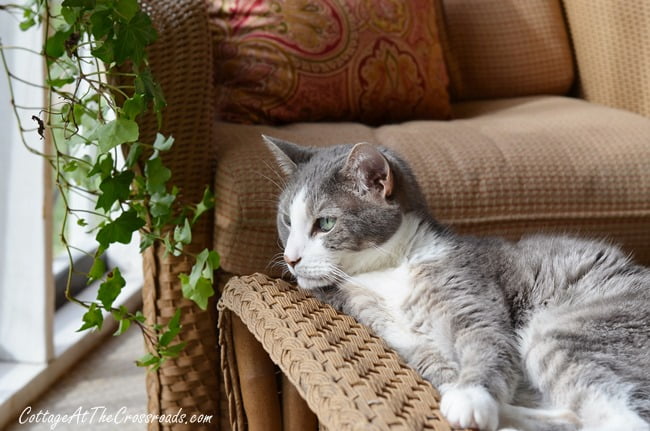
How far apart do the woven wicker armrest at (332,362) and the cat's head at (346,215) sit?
6cm

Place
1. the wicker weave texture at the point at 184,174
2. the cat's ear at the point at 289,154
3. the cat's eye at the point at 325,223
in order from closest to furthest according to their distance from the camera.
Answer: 1. the cat's eye at the point at 325,223
2. the cat's ear at the point at 289,154
3. the wicker weave texture at the point at 184,174

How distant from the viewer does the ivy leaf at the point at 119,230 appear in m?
1.01

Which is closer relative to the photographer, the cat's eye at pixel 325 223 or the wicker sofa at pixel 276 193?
the wicker sofa at pixel 276 193

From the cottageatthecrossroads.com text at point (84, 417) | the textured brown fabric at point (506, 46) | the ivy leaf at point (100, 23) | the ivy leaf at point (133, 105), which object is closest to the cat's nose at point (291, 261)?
the ivy leaf at point (133, 105)

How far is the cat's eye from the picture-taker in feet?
3.64

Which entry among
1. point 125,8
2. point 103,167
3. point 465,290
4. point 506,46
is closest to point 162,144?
point 103,167

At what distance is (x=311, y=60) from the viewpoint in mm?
1691

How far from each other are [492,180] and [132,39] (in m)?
0.77

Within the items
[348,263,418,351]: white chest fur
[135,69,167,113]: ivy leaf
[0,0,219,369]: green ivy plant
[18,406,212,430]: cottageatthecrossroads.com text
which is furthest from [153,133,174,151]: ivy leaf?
[18,406,212,430]: cottageatthecrossroads.com text

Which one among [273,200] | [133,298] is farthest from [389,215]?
[133,298]

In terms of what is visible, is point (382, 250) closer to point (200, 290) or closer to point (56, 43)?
point (200, 290)

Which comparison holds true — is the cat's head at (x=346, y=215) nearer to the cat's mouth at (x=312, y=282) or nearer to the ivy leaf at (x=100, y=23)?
the cat's mouth at (x=312, y=282)

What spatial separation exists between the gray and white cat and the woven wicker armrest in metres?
0.06

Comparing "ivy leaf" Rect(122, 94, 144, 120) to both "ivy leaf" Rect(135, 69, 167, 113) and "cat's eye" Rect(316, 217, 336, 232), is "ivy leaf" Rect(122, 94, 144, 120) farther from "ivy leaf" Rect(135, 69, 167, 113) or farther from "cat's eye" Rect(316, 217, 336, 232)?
"cat's eye" Rect(316, 217, 336, 232)
